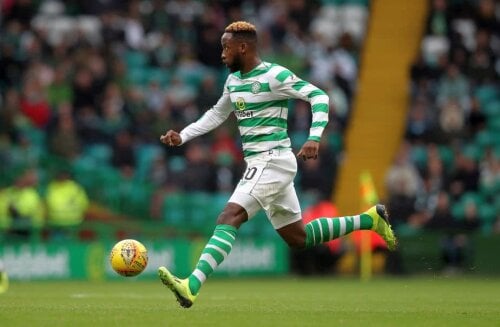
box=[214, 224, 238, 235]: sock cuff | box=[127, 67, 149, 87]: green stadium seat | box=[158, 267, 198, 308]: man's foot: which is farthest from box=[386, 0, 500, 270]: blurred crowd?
box=[158, 267, 198, 308]: man's foot

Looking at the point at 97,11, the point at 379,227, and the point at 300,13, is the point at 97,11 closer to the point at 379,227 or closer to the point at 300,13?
the point at 300,13

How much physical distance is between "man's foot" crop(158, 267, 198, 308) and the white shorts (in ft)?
3.07

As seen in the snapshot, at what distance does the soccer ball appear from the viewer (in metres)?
10.6

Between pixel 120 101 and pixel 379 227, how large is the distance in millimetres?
10477

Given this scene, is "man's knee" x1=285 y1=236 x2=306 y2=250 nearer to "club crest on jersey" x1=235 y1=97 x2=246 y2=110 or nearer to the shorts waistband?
the shorts waistband

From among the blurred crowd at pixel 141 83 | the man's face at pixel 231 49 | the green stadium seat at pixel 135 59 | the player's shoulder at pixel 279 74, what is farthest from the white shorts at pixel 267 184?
the green stadium seat at pixel 135 59

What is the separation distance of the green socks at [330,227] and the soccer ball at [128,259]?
1.49 metres

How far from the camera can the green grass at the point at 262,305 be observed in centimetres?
885

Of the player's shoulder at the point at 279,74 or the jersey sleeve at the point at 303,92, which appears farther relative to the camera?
the player's shoulder at the point at 279,74

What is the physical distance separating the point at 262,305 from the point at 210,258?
54.5 inches

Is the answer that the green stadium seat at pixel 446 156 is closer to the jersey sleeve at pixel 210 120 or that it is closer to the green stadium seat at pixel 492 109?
the green stadium seat at pixel 492 109

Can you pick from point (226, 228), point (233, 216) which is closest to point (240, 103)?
point (233, 216)

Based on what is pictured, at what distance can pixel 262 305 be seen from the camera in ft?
35.3

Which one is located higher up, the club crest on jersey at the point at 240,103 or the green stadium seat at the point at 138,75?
the club crest on jersey at the point at 240,103
